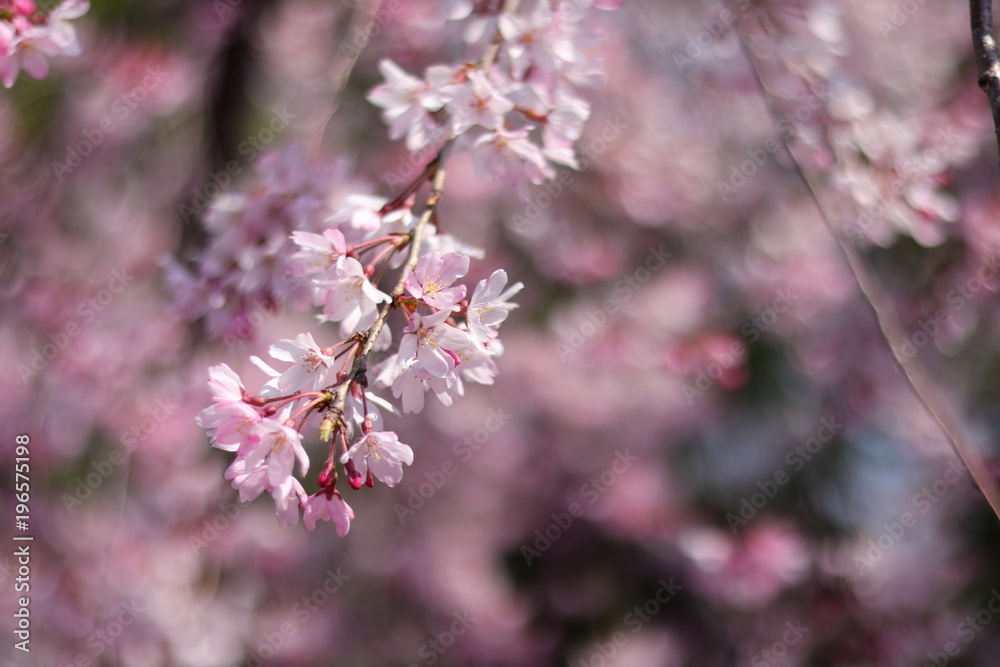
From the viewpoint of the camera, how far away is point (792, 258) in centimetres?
268

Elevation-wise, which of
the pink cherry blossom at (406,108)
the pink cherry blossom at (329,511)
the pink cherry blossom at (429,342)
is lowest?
the pink cherry blossom at (329,511)

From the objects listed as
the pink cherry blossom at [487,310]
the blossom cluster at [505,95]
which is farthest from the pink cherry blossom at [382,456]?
the blossom cluster at [505,95]

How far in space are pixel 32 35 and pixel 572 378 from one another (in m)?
2.15

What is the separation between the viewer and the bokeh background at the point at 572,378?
2.11m

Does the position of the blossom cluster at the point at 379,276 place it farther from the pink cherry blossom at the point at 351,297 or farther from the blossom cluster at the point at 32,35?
the blossom cluster at the point at 32,35

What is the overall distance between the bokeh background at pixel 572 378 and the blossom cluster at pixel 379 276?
2.41ft

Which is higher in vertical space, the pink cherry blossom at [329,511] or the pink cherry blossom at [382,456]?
the pink cherry blossom at [382,456]

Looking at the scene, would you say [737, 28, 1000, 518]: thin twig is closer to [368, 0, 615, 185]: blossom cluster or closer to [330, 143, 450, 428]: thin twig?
[368, 0, 615, 185]: blossom cluster

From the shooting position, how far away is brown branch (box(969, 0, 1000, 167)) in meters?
0.75

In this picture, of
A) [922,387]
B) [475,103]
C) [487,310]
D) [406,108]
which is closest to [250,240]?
[406,108]

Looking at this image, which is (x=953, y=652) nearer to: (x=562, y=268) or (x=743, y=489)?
(x=743, y=489)

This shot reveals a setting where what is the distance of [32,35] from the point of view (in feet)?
3.48

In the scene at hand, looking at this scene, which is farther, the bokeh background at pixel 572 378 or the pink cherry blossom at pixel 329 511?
the bokeh background at pixel 572 378

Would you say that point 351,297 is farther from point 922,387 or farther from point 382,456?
point 922,387
